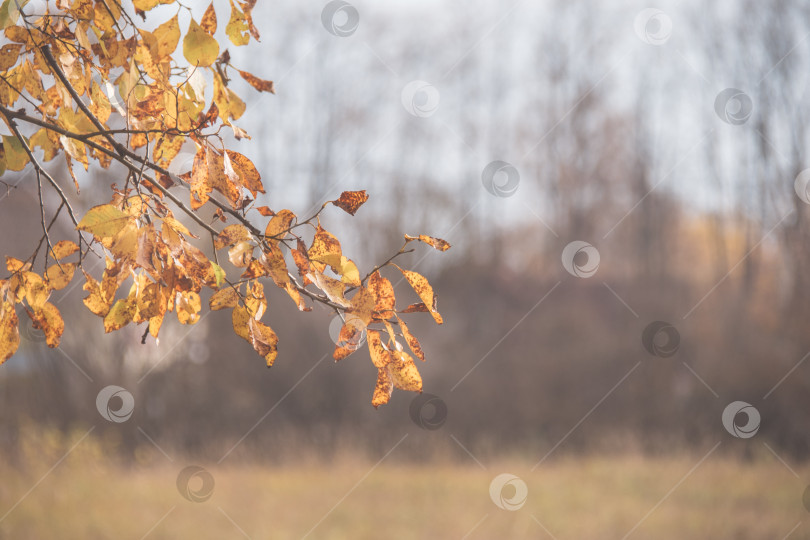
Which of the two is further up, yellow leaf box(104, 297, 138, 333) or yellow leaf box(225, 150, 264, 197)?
yellow leaf box(225, 150, 264, 197)

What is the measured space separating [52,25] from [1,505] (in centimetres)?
501

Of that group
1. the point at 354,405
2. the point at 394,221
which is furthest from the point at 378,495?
the point at 394,221

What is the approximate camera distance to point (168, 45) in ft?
3.87

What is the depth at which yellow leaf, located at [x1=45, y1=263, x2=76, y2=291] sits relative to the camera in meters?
1.29

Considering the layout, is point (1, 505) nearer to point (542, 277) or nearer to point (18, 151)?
point (18, 151)

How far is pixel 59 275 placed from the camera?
1312 mm
